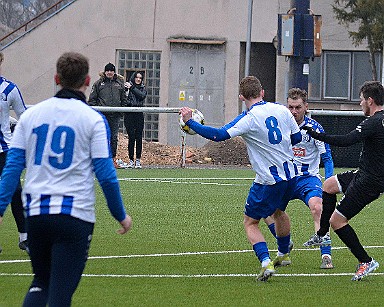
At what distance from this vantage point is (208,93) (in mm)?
40406

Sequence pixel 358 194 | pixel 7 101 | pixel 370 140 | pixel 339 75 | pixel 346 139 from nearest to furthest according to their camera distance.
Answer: pixel 346 139, pixel 370 140, pixel 358 194, pixel 7 101, pixel 339 75

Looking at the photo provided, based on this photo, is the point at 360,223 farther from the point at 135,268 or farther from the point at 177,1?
the point at 177,1

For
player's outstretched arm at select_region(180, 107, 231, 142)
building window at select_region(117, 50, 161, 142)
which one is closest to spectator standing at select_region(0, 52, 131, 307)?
player's outstretched arm at select_region(180, 107, 231, 142)

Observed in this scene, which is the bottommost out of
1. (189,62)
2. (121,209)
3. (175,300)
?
(175,300)

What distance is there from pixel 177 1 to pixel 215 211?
24.7 meters

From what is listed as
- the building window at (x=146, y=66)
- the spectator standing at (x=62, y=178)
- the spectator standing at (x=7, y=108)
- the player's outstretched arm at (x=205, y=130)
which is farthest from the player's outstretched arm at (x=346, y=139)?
the building window at (x=146, y=66)

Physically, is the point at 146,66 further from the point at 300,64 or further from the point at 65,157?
the point at 65,157

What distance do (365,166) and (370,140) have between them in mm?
271

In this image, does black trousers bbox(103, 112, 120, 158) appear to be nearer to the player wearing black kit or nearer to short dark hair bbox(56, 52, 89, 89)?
the player wearing black kit

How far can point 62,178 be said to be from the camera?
659cm


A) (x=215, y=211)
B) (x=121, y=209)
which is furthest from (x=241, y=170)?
(x=121, y=209)

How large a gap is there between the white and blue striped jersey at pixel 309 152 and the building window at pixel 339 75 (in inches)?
1186

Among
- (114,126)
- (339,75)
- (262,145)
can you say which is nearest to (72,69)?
(262,145)

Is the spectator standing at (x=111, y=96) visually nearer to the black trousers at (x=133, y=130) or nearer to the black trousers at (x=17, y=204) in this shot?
the black trousers at (x=133, y=130)
